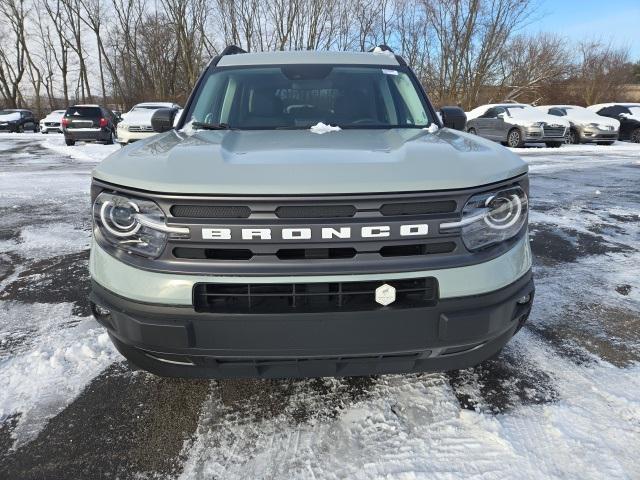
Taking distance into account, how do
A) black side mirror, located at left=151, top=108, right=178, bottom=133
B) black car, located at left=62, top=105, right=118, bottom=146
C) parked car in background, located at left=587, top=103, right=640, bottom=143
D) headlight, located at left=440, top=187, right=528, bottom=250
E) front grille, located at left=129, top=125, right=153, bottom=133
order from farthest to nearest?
1. parked car in background, located at left=587, top=103, right=640, bottom=143
2. black car, located at left=62, top=105, right=118, bottom=146
3. front grille, located at left=129, top=125, right=153, bottom=133
4. black side mirror, located at left=151, top=108, right=178, bottom=133
5. headlight, located at left=440, top=187, right=528, bottom=250

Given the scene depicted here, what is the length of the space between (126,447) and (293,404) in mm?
774

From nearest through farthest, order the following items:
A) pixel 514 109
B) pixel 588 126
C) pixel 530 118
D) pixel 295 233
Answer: pixel 295 233 → pixel 530 118 → pixel 514 109 → pixel 588 126

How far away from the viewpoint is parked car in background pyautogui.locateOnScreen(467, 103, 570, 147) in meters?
16.3

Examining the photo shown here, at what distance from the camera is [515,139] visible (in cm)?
1689

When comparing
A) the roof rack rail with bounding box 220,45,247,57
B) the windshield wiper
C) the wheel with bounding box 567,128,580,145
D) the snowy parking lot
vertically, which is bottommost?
the snowy parking lot

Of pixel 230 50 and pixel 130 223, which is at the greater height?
pixel 230 50

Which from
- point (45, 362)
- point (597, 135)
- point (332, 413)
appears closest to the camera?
point (332, 413)

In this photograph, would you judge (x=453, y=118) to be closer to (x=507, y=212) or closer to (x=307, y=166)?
(x=507, y=212)

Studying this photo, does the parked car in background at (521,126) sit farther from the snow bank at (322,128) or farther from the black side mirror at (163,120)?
the snow bank at (322,128)

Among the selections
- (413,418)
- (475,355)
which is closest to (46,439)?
(413,418)

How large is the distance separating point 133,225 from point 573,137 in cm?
2080

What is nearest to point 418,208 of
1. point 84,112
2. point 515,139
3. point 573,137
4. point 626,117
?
point 515,139

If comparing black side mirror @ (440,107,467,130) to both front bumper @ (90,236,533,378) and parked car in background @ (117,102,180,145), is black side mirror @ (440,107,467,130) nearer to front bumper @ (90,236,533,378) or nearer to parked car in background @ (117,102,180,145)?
front bumper @ (90,236,533,378)

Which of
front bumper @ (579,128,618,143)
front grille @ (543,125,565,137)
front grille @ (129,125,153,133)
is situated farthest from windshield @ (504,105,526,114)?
front grille @ (129,125,153,133)
